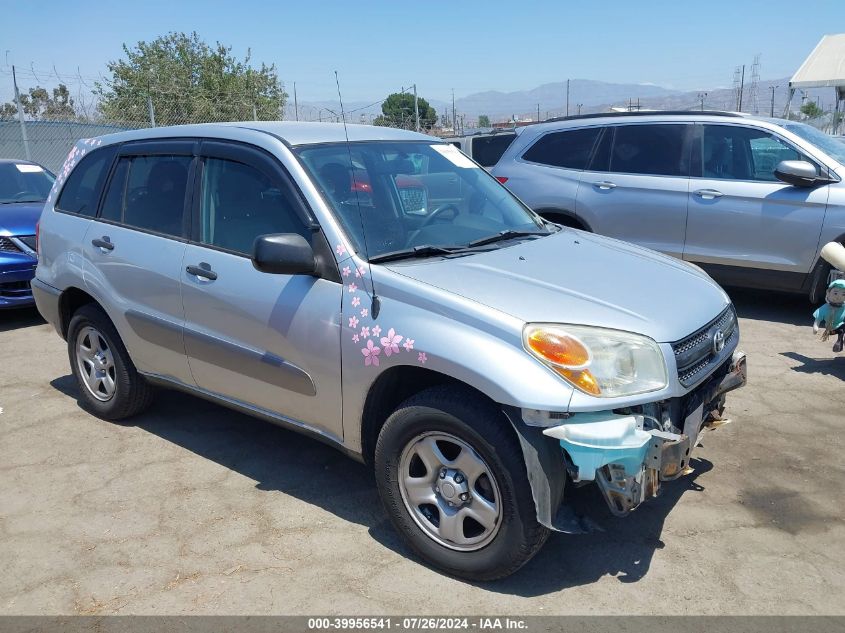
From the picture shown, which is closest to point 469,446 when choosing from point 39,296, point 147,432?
point 147,432

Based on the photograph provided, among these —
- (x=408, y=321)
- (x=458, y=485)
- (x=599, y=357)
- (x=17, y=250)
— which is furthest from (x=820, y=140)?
(x=17, y=250)

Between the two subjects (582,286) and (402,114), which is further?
(402,114)

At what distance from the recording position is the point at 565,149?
7.84 m

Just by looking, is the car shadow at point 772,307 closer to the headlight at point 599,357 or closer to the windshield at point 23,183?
the headlight at point 599,357

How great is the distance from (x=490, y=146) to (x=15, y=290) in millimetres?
8613

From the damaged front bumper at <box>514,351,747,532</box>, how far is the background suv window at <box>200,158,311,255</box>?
1570mm

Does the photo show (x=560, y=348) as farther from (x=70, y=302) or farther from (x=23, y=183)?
(x=23, y=183)

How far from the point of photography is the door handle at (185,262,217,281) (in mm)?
3850

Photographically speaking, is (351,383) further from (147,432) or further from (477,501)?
(147,432)

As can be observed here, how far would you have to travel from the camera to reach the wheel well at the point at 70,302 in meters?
4.88

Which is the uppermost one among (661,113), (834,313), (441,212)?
(661,113)

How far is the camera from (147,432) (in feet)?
15.6

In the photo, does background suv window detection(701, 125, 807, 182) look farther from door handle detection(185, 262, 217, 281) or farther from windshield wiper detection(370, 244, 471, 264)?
door handle detection(185, 262, 217, 281)

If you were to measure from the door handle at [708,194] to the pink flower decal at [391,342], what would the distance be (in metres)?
4.94
